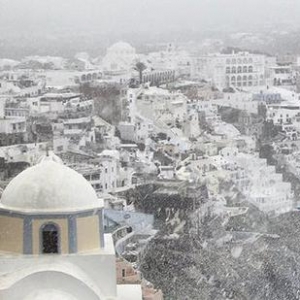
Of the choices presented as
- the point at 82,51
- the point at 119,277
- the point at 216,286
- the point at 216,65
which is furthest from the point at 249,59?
the point at 119,277

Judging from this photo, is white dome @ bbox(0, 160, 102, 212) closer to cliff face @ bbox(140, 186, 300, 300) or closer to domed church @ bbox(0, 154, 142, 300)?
domed church @ bbox(0, 154, 142, 300)

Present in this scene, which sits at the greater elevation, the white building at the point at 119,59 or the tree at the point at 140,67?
the white building at the point at 119,59

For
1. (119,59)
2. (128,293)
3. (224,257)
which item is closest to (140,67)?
(119,59)

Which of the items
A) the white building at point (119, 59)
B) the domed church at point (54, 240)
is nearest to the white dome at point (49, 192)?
the domed church at point (54, 240)

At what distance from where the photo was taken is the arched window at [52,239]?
279cm

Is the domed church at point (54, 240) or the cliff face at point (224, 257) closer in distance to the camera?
the domed church at point (54, 240)

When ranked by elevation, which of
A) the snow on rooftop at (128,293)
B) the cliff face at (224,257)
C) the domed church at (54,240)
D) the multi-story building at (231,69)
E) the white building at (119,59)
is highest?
the domed church at (54,240)

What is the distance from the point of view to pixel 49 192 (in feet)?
9.21

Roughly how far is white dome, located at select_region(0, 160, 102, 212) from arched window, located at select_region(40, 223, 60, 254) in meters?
0.06

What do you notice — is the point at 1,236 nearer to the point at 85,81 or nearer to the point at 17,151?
the point at 17,151

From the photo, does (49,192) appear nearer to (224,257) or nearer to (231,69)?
(224,257)

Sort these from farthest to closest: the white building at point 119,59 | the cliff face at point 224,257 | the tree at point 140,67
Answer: the tree at point 140,67, the white building at point 119,59, the cliff face at point 224,257

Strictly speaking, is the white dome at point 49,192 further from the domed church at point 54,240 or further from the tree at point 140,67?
the tree at point 140,67

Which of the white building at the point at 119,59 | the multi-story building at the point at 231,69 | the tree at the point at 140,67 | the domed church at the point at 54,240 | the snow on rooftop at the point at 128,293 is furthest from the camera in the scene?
the multi-story building at the point at 231,69
